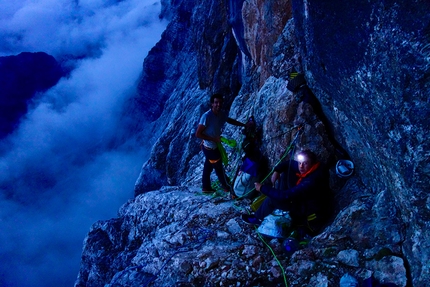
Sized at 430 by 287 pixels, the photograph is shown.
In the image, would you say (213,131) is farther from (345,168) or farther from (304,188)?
(345,168)

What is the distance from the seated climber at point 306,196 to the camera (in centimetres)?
506

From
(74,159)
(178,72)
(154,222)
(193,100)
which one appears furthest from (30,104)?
(154,222)

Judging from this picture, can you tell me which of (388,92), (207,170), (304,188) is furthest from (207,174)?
(388,92)

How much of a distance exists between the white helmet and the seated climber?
1.05ft

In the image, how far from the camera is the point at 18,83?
67.0 m

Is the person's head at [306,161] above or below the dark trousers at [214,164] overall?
below

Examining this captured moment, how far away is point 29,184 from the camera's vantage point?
63.1m

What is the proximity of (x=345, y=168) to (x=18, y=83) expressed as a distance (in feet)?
258

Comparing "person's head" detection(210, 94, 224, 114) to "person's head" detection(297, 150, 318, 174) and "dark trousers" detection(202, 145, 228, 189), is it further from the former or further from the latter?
"person's head" detection(297, 150, 318, 174)

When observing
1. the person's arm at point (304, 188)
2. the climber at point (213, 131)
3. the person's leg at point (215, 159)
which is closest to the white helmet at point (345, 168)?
the person's arm at point (304, 188)

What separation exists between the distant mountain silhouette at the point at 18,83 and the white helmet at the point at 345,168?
7527 cm

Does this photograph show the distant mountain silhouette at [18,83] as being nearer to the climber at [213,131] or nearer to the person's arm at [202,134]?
the climber at [213,131]

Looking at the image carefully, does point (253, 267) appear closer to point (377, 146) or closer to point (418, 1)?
point (377, 146)

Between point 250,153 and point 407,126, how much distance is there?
4658mm
